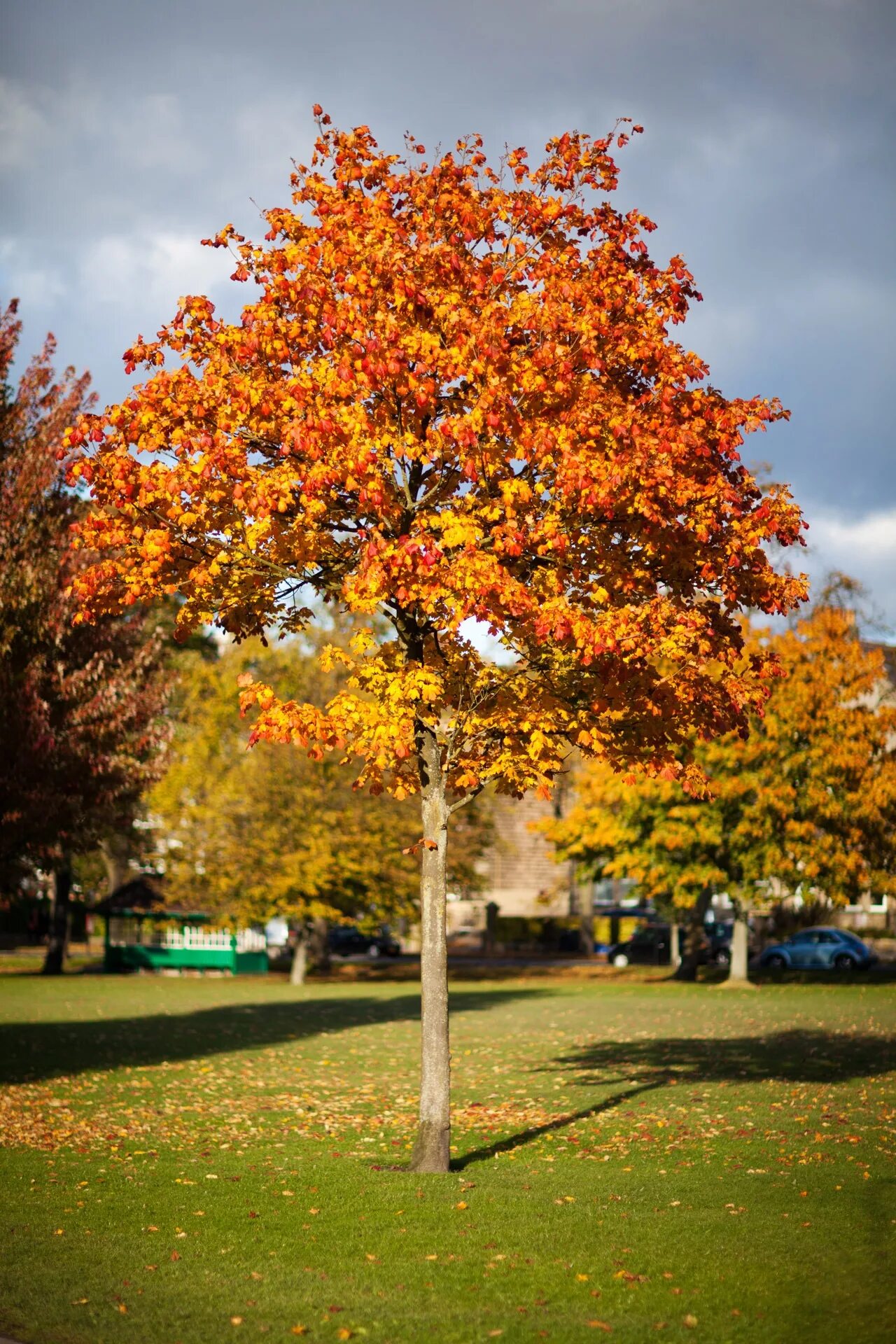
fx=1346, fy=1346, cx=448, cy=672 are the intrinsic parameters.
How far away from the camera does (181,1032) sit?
24.0 m

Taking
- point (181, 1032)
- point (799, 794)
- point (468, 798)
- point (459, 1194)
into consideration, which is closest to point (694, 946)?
point (799, 794)

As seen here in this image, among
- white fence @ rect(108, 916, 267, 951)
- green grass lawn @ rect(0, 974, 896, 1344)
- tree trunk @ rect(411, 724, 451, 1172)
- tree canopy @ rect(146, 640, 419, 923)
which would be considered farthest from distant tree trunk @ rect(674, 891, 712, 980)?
tree trunk @ rect(411, 724, 451, 1172)

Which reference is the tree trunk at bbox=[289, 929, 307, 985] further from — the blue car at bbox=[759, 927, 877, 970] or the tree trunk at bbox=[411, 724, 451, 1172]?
the tree trunk at bbox=[411, 724, 451, 1172]

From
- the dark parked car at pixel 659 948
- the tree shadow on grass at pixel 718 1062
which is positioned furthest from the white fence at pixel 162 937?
the tree shadow on grass at pixel 718 1062

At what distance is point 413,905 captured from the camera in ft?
137

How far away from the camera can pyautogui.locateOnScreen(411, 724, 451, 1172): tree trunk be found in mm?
10531

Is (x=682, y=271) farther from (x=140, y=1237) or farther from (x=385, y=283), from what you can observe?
(x=140, y=1237)

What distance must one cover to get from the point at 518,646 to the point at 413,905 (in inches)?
1232

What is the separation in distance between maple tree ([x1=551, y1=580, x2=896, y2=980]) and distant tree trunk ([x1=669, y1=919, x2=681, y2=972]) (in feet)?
29.1

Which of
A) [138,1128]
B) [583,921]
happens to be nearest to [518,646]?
[138,1128]

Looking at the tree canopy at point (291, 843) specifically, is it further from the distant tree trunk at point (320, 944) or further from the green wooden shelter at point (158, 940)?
the green wooden shelter at point (158, 940)

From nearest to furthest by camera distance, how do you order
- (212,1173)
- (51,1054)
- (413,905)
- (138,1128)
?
(212,1173) < (138,1128) < (51,1054) < (413,905)

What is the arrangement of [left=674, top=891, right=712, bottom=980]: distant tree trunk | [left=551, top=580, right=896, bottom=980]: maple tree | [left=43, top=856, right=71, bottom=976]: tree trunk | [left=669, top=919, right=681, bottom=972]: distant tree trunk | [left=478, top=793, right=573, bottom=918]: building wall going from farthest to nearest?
[left=478, top=793, right=573, bottom=918]: building wall, [left=669, top=919, right=681, bottom=972]: distant tree trunk, [left=43, top=856, right=71, bottom=976]: tree trunk, [left=674, top=891, right=712, bottom=980]: distant tree trunk, [left=551, top=580, right=896, bottom=980]: maple tree

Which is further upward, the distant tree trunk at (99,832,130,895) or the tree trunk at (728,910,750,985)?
the distant tree trunk at (99,832,130,895)
